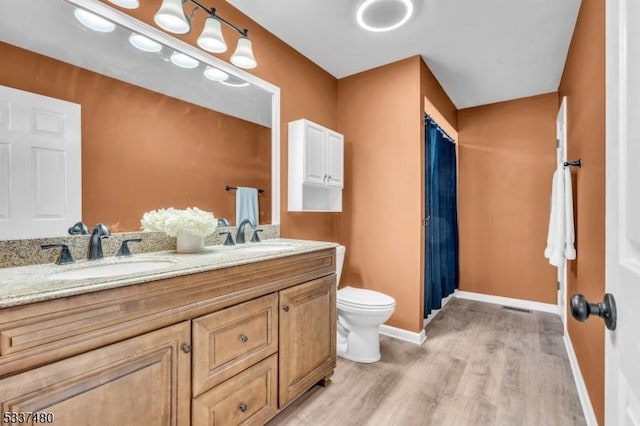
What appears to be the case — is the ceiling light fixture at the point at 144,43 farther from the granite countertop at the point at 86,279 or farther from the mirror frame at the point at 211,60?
the granite countertop at the point at 86,279

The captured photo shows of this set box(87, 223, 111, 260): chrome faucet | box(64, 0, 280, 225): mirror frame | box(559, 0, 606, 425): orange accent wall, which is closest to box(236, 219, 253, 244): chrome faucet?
box(64, 0, 280, 225): mirror frame

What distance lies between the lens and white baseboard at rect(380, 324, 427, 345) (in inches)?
98.7

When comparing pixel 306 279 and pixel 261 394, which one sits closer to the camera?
pixel 261 394

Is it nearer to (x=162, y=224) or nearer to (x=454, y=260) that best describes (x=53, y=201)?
(x=162, y=224)

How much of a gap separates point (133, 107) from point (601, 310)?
1.89m

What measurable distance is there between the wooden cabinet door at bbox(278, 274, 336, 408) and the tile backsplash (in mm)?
700

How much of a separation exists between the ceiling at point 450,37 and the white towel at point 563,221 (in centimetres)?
103

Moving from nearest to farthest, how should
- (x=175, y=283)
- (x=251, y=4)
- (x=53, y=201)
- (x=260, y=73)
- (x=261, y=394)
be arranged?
(x=175, y=283) → (x=53, y=201) → (x=261, y=394) → (x=251, y=4) → (x=260, y=73)

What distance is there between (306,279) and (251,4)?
1.74 meters

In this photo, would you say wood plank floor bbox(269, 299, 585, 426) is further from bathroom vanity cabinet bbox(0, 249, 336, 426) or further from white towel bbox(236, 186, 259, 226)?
white towel bbox(236, 186, 259, 226)

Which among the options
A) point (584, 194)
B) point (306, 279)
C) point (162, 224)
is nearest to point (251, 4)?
point (162, 224)

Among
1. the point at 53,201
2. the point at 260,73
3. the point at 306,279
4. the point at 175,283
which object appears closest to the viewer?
the point at 175,283

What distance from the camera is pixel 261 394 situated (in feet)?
4.71
